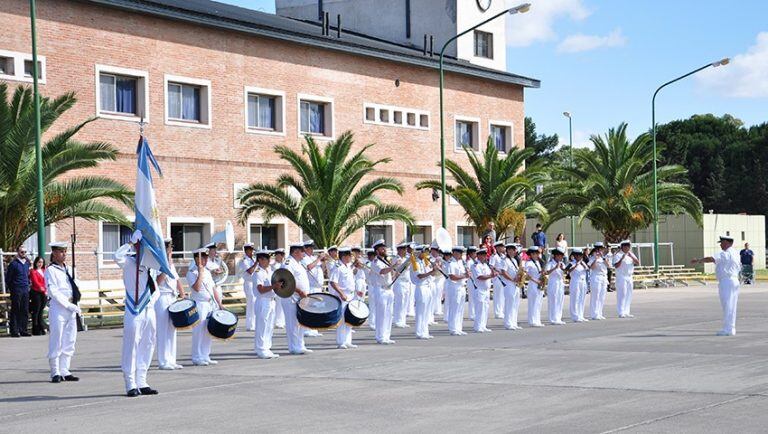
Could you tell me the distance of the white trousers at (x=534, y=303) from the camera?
24.2 meters

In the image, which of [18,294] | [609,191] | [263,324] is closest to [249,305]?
[18,294]

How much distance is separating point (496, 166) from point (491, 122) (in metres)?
8.11

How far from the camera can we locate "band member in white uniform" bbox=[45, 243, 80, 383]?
1451cm

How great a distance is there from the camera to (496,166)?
39.7 m

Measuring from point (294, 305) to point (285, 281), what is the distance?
49 cm

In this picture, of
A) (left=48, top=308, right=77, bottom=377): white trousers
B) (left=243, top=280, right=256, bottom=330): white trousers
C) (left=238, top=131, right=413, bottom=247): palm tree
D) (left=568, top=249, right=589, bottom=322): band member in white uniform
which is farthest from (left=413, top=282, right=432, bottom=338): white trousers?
(left=238, top=131, right=413, bottom=247): palm tree

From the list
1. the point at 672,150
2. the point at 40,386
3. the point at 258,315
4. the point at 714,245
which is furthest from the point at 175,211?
the point at 672,150

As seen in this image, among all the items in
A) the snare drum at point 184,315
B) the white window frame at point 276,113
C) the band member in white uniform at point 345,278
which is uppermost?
the white window frame at point 276,113

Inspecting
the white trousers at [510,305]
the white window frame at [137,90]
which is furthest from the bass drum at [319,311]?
the white window frame at [137,90]

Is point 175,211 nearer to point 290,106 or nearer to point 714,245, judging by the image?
point 290,106

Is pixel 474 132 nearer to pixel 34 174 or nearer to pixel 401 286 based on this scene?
pixel 34 174

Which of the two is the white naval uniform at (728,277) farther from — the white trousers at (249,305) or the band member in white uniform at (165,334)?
the band member in white uniform at (165,334)

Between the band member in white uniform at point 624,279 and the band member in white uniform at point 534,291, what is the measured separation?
2.94 meters

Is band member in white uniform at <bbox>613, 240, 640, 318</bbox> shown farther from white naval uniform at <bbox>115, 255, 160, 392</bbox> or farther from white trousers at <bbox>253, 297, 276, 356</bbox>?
white naval uniform at <bbox>115, 255, 160, 392</bbox>
